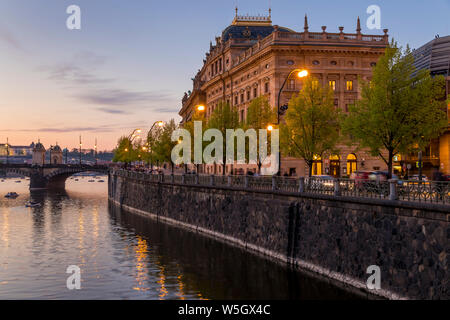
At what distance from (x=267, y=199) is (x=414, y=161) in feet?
196

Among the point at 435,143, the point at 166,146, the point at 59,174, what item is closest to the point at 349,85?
the point at 435,143

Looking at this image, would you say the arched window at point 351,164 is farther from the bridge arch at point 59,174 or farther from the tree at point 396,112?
the bridge arch at point 59,174

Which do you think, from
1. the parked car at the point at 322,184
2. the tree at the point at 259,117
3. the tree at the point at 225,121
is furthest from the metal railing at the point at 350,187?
the tree at the point at 225,121

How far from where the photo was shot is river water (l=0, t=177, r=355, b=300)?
87.0 feet

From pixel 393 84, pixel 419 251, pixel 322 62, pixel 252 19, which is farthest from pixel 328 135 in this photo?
pixel 252 19

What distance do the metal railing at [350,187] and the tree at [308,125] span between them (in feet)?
20.0

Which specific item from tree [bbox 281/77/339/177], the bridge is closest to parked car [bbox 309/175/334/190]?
tree [bbox 281/77/339/177]

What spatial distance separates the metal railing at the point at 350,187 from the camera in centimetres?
2053

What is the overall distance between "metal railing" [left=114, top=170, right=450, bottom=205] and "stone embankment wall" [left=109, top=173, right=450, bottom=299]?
1.59 ft

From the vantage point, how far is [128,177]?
76.6 meters

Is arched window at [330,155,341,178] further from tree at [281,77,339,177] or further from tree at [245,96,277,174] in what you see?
tree at [281,77,339,177]

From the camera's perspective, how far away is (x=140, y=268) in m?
32.8
